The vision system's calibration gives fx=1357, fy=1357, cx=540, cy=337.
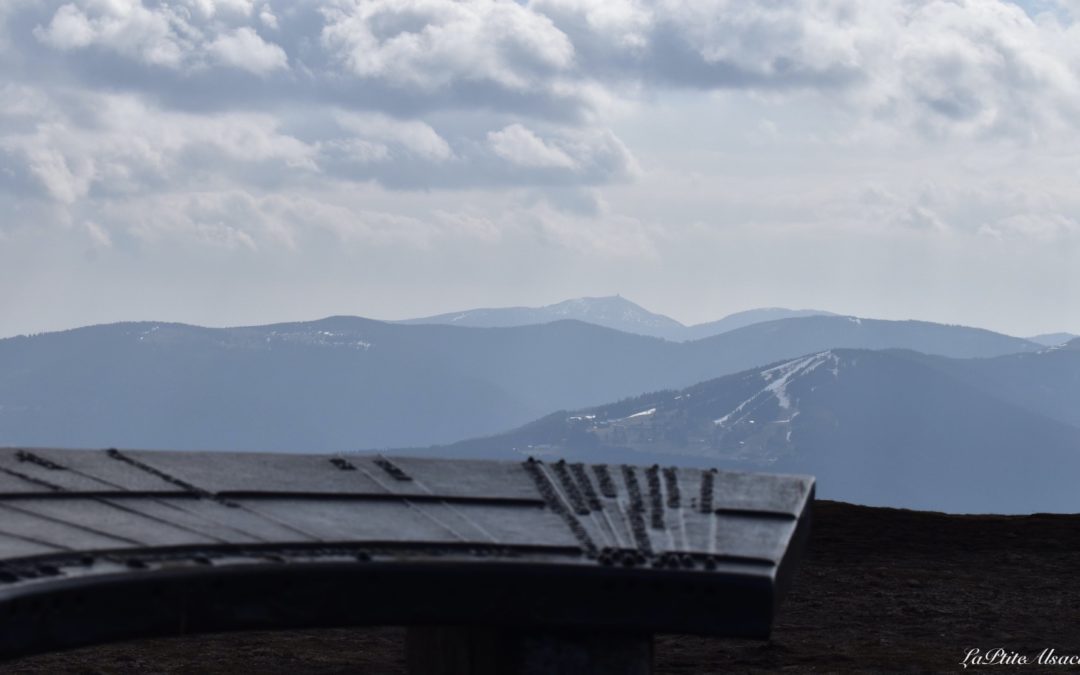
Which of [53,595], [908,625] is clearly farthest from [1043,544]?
[53,595]

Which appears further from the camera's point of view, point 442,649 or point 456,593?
point 442,649

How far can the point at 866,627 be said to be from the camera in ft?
44.0

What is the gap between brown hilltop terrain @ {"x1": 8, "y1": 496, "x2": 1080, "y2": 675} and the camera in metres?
11.9

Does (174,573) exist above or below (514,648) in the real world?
above

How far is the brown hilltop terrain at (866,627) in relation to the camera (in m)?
11.9

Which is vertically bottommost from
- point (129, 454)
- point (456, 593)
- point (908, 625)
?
point (908, 625)

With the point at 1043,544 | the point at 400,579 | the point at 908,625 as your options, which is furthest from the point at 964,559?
the point at 400,579

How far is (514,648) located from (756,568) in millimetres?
1334

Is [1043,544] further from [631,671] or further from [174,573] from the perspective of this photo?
[174,573]

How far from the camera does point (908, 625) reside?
13438 millimetres

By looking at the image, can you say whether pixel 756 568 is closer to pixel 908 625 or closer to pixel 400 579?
pixel 400 579

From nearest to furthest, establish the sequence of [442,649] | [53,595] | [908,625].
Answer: [53,595]
[442,649]
[908,625]

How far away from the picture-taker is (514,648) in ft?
23.4

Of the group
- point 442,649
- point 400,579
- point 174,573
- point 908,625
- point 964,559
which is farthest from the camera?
point 964,559
